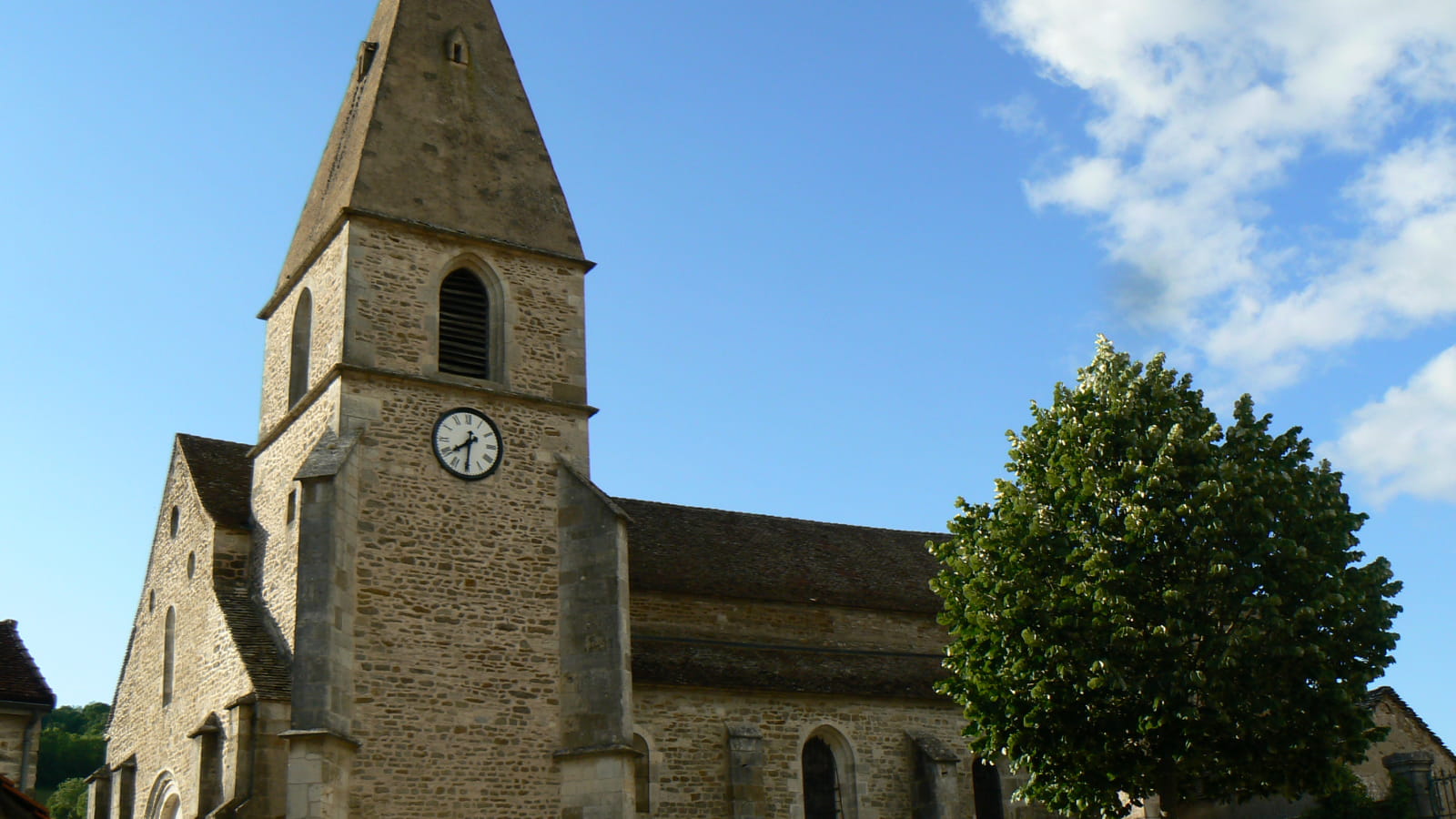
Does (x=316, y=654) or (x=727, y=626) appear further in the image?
(x=727, y=626)

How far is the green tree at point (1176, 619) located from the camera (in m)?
17.5

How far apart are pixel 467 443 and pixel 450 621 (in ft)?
8.66

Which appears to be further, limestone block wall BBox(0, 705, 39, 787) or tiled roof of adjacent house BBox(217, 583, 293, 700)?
limestone block wall BBox(0, 705, 39, 787)

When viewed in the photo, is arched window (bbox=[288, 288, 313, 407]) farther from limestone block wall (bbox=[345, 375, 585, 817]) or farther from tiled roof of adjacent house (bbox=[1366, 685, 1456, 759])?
tiled roof of adjacent house (bbox=[1366, 685, 1456, 759])

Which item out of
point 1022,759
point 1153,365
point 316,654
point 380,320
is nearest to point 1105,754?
point 1022,759

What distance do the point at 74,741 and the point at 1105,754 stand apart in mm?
43446

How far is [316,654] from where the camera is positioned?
16812 mm

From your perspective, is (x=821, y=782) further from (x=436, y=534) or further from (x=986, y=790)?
(x=436, y=534)

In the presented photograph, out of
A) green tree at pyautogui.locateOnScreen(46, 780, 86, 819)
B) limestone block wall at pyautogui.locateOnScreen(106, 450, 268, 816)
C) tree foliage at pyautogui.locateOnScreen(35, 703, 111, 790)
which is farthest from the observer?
tree foliage at pyautogui.locateOnScreen(35, 703, 111, 790)

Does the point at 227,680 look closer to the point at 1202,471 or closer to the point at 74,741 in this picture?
the point at 1202,471

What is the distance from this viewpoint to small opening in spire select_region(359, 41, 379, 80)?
23.0 metres

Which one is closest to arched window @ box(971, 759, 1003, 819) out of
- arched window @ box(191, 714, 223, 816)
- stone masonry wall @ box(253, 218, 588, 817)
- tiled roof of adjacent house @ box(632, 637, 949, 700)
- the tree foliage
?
tiled roof of adjacent house @ box(632, 637, 949, 700)

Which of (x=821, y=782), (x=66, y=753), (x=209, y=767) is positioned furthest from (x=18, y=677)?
(x=66, y=753)

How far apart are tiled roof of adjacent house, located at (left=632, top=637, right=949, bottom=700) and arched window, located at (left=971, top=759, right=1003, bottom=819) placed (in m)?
1.75
